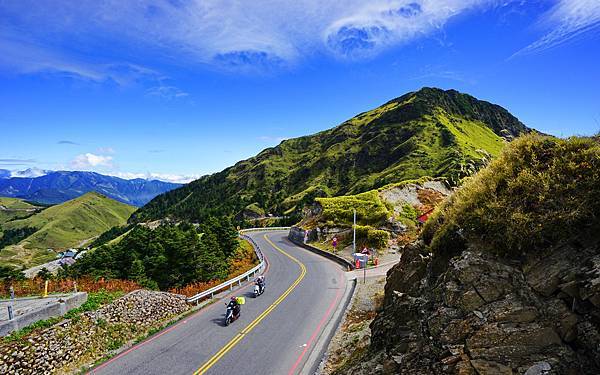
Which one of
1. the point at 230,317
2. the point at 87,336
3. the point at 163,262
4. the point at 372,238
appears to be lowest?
the point at 230,317

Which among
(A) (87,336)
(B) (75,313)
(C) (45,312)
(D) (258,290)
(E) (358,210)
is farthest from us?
(E) (358,210)

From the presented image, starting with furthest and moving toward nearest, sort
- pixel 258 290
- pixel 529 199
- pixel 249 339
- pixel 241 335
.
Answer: pixel 258 290
pixel 241 335
pixel 249 339
pixel 529 199

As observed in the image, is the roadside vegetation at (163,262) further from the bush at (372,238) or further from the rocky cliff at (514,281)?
the rocky cliff at (514,281)

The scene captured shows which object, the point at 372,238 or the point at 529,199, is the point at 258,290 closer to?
the point at 529,199

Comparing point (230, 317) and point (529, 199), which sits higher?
point (529, 199)

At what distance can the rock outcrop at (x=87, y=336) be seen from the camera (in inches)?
486

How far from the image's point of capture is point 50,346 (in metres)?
13.2

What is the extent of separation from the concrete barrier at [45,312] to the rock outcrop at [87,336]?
2.30 ft

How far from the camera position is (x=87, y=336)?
574 inches

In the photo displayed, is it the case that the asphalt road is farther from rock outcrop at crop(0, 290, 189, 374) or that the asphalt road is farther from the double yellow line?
rock outcrop at crop(0, 290, 189, 374)

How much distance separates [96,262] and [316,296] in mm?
29203

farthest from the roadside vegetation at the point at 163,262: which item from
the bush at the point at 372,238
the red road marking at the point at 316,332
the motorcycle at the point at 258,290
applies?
the red road marking at the point at 316,332

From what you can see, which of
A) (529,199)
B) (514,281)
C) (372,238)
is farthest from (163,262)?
(529,199)

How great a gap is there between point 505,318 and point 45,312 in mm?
16591
